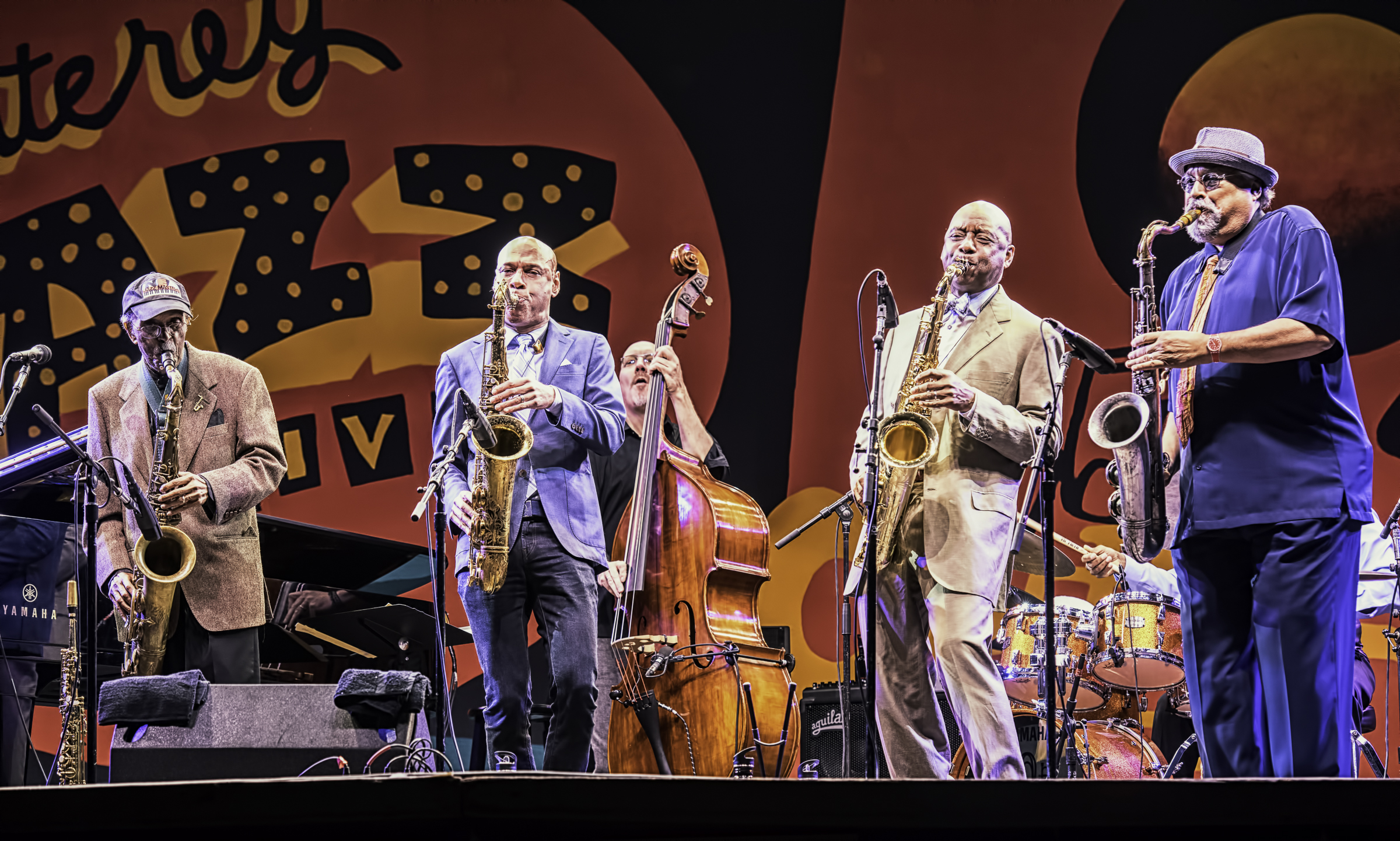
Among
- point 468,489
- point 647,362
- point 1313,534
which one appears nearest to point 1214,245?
point 1313,534

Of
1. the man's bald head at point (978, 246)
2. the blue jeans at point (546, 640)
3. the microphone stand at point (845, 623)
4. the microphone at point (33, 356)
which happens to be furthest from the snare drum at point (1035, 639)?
the microphone at point (33, 356)

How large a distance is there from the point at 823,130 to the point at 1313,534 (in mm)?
5038

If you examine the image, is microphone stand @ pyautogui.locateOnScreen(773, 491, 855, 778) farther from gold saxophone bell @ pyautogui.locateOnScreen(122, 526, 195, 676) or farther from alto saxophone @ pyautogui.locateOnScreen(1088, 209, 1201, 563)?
gold saxophone bell @ pyautogui.locateOnScreen(122, 526, 195, 676)

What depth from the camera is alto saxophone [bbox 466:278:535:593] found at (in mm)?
4062

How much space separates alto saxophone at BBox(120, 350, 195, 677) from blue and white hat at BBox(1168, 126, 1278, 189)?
127 inches

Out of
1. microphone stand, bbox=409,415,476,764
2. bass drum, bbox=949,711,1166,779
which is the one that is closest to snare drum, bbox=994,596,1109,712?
bass drum, bbox=949,711,1166,779

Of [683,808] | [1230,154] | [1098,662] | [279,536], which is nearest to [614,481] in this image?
[279,536]

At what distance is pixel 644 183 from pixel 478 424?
4104 millimetres

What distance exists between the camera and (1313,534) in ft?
9.64

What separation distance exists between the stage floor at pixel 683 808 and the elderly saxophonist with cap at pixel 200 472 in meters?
2.52

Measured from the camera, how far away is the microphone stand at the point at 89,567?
3.74 m

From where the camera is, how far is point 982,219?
160 inches

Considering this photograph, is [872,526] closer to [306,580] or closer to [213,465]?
[213,465]

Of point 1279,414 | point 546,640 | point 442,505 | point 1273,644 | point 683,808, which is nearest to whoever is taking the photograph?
point 683,808
